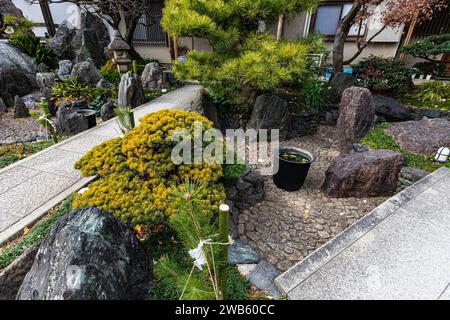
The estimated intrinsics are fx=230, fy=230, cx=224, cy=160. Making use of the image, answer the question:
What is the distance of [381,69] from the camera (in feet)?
19.1

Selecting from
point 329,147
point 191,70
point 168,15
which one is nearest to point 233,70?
point 191,70

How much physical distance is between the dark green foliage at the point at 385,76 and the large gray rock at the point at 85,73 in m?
7.13

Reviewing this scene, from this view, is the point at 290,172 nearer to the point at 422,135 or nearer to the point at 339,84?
the point at 422,135

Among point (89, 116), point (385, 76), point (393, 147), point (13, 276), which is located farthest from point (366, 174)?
point (89, 116)

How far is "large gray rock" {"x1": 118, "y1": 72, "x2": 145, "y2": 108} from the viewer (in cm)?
557

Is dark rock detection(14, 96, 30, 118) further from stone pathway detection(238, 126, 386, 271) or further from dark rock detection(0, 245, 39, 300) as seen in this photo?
stone pathway detection(238, 126, 386, 271)

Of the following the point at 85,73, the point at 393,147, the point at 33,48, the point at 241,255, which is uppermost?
the point at 33,48

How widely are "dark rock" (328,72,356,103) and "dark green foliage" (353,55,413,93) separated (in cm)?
42

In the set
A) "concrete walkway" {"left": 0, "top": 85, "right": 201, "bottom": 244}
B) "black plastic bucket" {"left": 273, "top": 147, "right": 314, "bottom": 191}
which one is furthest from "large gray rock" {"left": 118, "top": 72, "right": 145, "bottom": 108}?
"black plastic bucket" {"left": 273, "top": 147, "right": 314, "bottom": 191}

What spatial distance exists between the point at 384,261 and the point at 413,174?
1942mm

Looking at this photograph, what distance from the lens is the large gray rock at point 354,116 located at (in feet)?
13.3

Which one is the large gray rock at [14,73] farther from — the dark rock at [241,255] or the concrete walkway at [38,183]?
the dark rock at [241,255]

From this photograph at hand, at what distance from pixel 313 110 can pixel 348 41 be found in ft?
12.4

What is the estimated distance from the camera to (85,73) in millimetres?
6488
